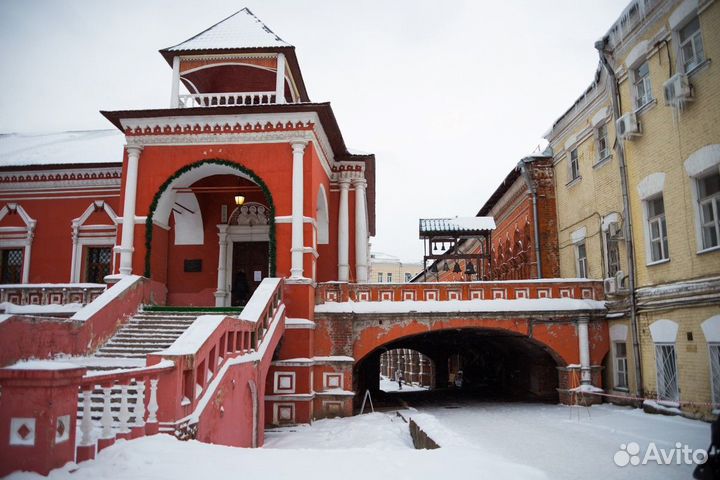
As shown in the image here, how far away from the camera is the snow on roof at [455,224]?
21234mm

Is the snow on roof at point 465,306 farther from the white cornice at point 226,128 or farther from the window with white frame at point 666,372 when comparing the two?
the white cornice at point 226,128

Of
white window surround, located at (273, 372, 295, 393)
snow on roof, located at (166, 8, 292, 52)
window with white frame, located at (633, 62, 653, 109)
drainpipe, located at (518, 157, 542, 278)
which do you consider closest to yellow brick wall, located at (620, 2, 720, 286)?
window with white frame, located at (633, 62, 653, 109)

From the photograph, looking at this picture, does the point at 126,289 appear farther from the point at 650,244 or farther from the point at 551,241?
the point at 551,241

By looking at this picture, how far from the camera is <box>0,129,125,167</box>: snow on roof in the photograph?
1986 centimetres

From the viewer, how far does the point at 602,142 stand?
16391 mm

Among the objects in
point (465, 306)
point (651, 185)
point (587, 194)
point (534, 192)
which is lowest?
point (465, 306)

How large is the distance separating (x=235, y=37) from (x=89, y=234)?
824 centimetres

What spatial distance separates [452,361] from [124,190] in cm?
2856

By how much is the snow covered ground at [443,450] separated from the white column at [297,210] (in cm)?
396

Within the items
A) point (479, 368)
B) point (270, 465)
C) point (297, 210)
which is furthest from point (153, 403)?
point (479, 368)

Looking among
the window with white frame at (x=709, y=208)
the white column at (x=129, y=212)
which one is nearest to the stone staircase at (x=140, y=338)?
the white column at (x=129, y=212)

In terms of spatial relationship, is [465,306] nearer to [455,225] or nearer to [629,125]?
[629,125]

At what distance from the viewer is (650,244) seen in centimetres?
1341

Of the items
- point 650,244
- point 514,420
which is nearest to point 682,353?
point 650,244
